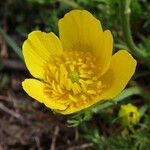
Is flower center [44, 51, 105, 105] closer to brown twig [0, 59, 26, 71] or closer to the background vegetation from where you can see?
the background vegetation

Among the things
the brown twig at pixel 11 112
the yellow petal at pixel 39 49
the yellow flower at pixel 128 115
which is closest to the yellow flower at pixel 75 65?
the yellow petal at pixel 39 49

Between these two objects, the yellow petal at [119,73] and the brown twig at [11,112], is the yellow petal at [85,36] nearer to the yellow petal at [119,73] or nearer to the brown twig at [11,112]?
the yellow petal at [119,73]

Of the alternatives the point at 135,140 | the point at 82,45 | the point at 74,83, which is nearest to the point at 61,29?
the point at 82,45

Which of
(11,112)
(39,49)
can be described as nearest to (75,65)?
(39,49)

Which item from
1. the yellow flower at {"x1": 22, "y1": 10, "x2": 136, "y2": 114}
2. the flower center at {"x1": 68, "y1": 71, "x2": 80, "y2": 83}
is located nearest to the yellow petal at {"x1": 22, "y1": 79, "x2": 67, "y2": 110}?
the yellow flower at {"x1": 22, "y1": 10, "x2": 136, "y2": 114}

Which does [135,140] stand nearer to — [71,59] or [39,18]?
[71,59]
